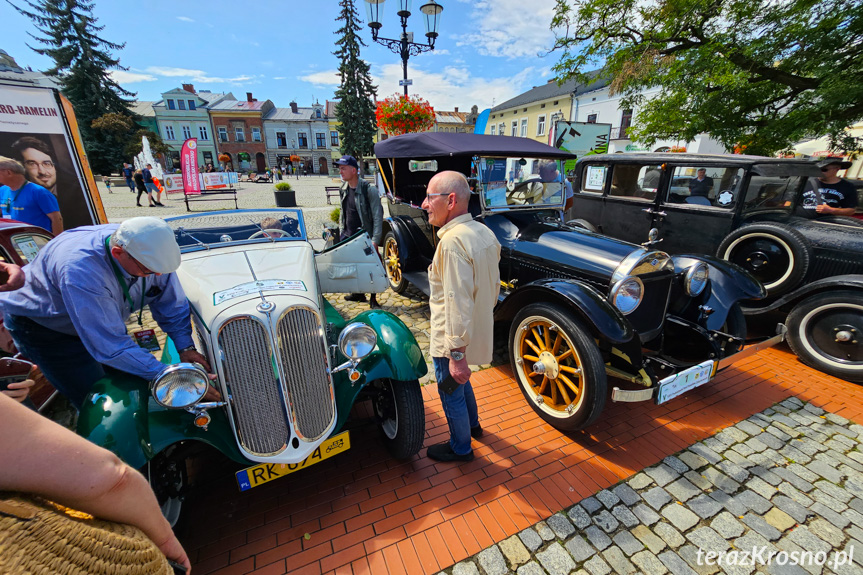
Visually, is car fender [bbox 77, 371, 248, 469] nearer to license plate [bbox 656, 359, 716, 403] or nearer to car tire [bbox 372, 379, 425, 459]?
car tire [bbox 372, 379, 425, 459]

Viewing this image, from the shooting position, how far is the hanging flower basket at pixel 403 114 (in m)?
8.65

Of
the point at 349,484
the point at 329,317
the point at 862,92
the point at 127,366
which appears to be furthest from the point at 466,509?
the point at 862,92

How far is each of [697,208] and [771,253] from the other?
0.94m

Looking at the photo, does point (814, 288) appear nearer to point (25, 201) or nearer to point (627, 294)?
point (627, 294)

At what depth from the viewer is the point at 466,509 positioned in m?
2.19

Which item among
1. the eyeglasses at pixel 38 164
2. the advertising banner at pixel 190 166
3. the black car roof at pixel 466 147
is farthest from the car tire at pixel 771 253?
the advertising banner at pixel 190 166

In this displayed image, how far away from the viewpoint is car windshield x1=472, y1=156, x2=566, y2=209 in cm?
388

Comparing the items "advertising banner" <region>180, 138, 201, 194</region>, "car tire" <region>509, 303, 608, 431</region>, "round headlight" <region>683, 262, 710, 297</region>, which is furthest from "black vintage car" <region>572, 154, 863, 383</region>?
"advertising banner" <region>180, 138, 201, 194</region>

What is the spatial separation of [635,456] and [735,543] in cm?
67

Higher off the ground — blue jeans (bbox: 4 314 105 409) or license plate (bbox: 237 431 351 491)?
blue jeans (bbox: 4 314 105 409)

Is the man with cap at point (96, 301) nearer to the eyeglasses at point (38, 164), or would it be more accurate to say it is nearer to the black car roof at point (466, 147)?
the black car roof at point (466, 147)

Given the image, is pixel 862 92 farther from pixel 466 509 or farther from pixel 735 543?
pixel 466 509

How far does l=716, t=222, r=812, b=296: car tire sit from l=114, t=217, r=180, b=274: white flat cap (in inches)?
211

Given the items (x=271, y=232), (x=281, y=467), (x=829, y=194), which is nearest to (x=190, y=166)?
(x=271, y=232)
